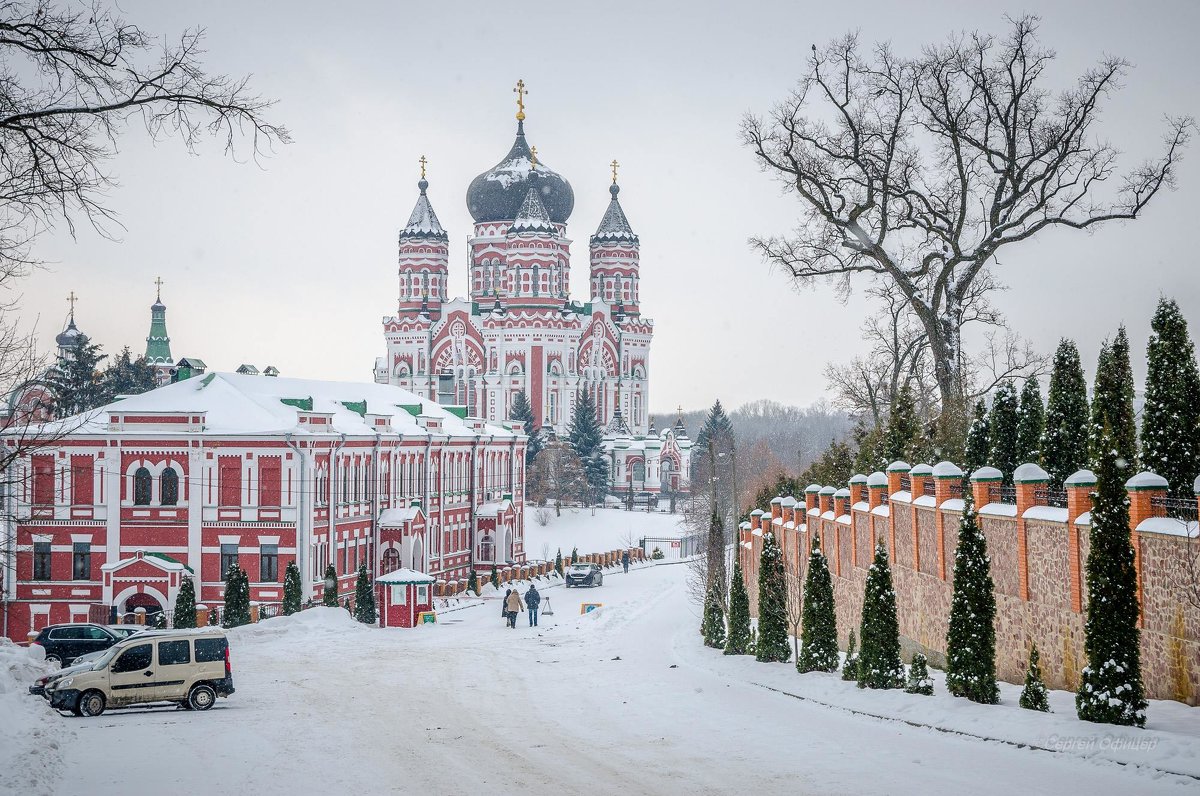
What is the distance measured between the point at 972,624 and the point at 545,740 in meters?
5.31

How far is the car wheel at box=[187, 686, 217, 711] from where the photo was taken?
19062mm

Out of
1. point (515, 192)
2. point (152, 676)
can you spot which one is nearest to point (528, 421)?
point (515, 192)

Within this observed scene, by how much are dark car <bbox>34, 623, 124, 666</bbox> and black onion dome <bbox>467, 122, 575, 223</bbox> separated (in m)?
69.5

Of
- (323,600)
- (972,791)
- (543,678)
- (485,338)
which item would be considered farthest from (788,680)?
(485,338)

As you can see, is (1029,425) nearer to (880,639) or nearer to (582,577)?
(880,639)

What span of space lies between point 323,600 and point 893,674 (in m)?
23.6

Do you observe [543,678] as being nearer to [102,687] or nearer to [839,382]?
[102,687]

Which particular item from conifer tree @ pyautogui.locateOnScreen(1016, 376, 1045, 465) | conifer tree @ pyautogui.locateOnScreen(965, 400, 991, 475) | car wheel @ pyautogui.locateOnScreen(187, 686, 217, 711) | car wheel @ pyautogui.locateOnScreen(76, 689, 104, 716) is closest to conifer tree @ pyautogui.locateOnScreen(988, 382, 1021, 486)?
conifer tree @ pyautogui.locateOnScreen(1016, 376, 1045, 465)

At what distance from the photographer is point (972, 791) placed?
11.4 m

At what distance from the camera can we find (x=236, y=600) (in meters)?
34.7

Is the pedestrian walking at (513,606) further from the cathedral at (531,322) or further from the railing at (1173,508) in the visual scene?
A: the cathedral at (531,322)

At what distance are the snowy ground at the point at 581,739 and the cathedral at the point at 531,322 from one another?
2584 inches

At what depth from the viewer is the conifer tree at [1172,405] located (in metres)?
15.4

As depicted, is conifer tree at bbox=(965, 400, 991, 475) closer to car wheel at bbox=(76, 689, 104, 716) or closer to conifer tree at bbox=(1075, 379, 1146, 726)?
conifer tree at bbox=(1075, 379, 1146, 726)
